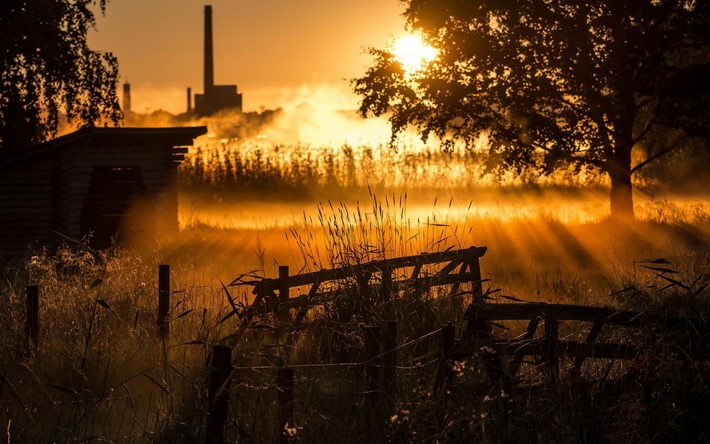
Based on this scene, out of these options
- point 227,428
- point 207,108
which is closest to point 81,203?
point 227,428

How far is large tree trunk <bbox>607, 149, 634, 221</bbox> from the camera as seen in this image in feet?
69.4

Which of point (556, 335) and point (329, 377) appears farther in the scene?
point (329, 377)

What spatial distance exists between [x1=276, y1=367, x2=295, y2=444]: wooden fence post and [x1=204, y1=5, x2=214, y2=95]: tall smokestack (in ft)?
202

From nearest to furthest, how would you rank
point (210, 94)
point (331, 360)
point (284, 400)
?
point (284, 400), point (331, 360), point (210, 94)

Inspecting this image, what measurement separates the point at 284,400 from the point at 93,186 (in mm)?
17738

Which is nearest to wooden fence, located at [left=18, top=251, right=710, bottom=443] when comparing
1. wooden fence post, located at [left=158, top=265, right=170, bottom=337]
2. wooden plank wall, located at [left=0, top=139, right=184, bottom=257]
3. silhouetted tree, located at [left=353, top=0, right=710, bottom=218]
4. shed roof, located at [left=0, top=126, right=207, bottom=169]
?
wooden fence post, located at [left=158, top=265, right=170, bottom=337]

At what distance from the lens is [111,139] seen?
2125 cm

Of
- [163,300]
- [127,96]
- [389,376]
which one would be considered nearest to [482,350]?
[389,376]

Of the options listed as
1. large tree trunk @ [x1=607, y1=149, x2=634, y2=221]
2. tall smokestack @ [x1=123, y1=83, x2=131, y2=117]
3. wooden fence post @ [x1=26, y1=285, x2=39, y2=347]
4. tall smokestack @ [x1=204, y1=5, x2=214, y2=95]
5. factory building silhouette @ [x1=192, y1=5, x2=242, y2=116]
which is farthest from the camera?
tall smokestack @ [x1=123, y1=83, x2=131, y2=117]

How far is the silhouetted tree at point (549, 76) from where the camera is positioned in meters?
20.0

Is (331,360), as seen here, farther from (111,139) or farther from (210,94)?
(210,94)

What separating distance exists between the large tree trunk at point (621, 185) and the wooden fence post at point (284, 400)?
58.2ft

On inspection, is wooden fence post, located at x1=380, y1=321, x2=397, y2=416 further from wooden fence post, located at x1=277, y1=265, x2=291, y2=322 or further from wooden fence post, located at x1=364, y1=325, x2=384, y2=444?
wooden fence post, located at x1=277, y1=265, x2=291, y2=322

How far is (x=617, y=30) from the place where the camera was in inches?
793
